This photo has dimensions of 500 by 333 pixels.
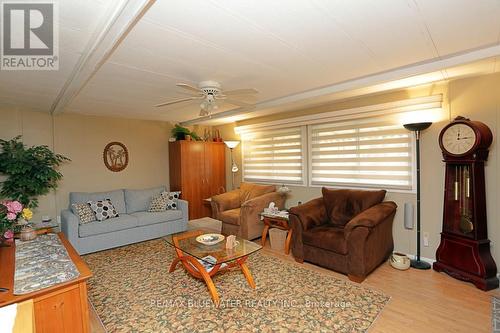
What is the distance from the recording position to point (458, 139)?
2705 mm

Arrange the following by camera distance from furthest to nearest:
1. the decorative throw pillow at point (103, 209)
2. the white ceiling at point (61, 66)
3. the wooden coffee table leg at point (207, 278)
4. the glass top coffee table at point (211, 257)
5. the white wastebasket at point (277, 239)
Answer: the decorative throw pillow at point (103, 209) < the white wastebasket at point (277, 239) < the glass top coffee table at point (211, 257) < the wooden coffee table leg at point (207, 278) < the white ceiling at point (61, 66)

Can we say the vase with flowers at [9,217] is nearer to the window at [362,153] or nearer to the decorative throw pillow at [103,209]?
the decorative throw pillow at [103,209]

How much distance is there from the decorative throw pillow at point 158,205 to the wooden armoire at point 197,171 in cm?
71

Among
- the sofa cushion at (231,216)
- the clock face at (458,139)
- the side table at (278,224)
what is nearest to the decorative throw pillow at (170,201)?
the sofa cushion at (231,216)

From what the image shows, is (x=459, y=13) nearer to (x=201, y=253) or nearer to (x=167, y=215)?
(x=201, y=253)

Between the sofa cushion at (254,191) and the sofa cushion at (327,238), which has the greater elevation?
the sofa cushion at (254,191)

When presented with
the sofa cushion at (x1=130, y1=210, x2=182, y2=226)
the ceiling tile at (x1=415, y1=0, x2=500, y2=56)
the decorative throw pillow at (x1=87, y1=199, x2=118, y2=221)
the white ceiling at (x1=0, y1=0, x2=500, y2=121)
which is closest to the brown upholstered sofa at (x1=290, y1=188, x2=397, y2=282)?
the white ceiling at (x1=0, y1=0, x2=500, y2=121)

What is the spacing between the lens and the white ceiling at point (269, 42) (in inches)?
61.9

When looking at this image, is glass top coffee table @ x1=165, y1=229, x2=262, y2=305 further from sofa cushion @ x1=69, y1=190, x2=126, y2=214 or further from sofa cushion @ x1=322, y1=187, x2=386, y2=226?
sofa cushion @ x1=69, y1=190, x2=126, y2=214

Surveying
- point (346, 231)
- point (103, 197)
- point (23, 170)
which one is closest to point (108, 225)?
point (103, 197)

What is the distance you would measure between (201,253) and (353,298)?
1552mm

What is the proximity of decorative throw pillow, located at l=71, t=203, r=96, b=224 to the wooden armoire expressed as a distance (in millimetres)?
1769

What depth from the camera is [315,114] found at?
13.6 feet

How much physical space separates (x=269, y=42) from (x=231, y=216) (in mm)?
2891
